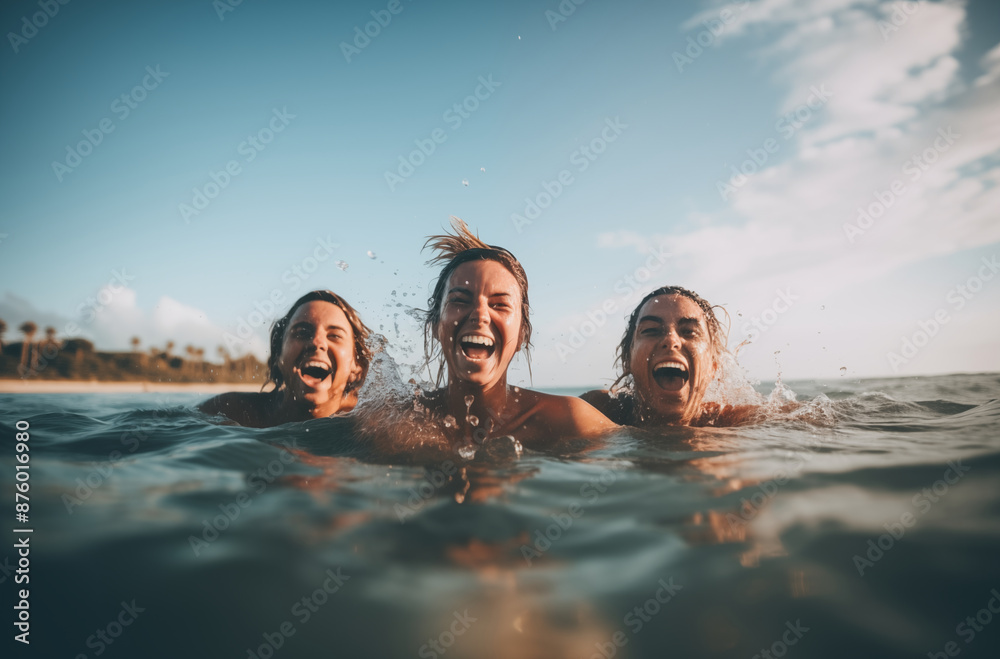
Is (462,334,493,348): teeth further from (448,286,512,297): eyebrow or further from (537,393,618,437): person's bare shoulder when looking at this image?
(537,393,618,437): person's bare shoulder

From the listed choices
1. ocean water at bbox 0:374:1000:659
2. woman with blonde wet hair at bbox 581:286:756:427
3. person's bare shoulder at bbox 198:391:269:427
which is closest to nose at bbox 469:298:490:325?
ocean water at bbox 0:374:1000:659

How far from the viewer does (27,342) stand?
1487 inches

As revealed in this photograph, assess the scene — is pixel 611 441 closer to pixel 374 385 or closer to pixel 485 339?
pixel 485 339

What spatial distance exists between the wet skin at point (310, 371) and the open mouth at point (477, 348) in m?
2.05

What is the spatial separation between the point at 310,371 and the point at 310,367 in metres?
0.05

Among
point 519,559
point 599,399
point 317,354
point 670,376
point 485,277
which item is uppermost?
point 485,277

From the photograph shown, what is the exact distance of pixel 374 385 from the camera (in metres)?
5.10

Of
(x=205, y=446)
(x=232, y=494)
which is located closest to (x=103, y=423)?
(x=205, y=446)

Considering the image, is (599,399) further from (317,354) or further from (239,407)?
(239,407)

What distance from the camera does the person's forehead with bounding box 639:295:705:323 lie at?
16.9ft

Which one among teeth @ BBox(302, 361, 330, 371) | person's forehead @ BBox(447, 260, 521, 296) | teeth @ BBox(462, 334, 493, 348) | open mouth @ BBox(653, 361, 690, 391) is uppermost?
person's forehead @ BBox(447, 260, 521, 296)

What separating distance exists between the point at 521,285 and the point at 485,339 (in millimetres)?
863

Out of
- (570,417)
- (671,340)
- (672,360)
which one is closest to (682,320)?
(671,340)

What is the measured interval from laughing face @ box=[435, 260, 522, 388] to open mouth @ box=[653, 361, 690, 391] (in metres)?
1.68
